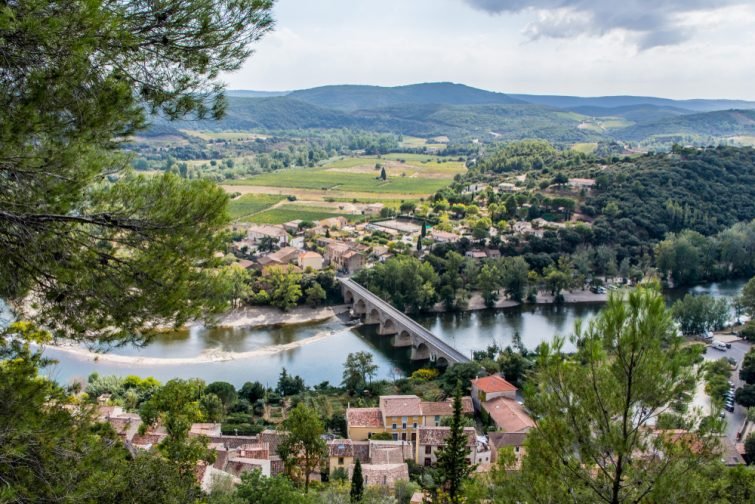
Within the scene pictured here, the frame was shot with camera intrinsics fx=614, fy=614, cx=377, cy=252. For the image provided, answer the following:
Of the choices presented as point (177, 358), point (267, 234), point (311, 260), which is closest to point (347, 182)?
point (267, 234)

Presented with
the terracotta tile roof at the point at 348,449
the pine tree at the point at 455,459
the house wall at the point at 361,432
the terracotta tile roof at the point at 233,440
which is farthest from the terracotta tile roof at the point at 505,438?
the terracotta tile roof at the point at 233,440

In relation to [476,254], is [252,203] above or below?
above

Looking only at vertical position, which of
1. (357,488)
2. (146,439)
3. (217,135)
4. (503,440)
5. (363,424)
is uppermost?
(217,135)

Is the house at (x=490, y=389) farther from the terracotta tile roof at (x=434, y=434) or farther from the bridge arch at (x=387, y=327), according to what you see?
the bridge arch at (x=387, y=327)

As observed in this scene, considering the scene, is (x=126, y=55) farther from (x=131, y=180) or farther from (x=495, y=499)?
(x=495, y=499)

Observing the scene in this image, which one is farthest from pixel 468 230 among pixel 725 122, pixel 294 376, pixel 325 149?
pixel 725 122

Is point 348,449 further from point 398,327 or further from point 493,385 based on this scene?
point 398,327

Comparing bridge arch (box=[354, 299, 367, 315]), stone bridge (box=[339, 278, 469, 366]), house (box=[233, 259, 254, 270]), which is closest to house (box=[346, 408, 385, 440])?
stone bridge (box=[339, 278, 469, 366])
